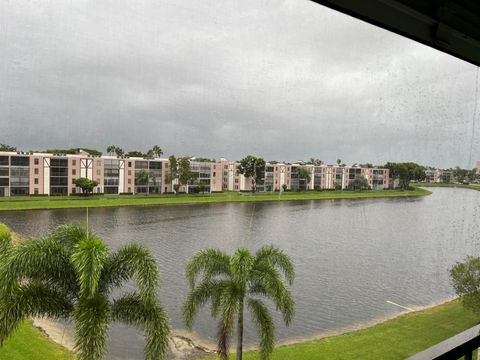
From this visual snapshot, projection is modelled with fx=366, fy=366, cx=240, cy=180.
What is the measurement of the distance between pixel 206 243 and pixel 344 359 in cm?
689

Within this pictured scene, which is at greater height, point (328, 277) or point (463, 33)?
point (463, 33)

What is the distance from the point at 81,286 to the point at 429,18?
2535 millimetres

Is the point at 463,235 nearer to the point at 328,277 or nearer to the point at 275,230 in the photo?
the point at 275,230

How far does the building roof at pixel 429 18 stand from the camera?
60cm

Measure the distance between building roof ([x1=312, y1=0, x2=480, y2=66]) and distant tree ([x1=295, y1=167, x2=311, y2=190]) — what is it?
13.8 meters

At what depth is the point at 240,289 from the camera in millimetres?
3406

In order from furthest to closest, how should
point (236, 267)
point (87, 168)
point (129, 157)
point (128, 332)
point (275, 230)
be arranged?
point (275, 230) → point (129, 157) → point (87, 168) → point (128, 332) → point (236, 267)

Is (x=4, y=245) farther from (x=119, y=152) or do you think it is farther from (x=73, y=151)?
(x=119, y=152)

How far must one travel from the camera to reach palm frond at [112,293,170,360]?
265cm

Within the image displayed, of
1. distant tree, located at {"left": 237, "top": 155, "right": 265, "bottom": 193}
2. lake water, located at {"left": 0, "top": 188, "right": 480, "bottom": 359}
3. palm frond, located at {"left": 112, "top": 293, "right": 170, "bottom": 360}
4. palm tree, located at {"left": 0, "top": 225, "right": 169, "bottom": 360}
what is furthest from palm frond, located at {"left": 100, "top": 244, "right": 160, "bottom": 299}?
distant tree, located at {"left": 237, "top": 155, "right": 265, "bottom": 193}

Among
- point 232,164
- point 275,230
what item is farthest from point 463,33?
point 275,230

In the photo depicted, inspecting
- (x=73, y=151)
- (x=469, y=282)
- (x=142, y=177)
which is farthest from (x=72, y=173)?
(x=469, y=282)

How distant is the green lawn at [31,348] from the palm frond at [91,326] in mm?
2090

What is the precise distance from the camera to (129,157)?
382 inches
